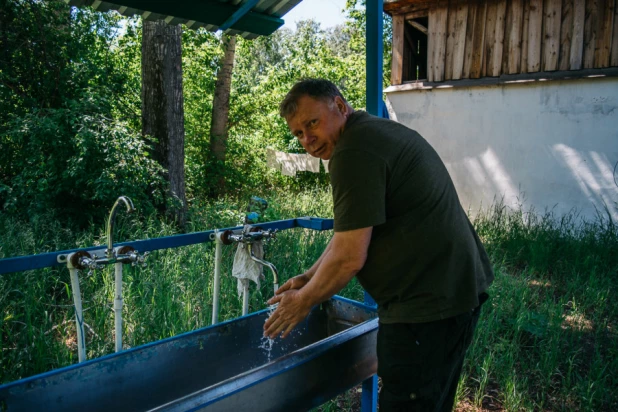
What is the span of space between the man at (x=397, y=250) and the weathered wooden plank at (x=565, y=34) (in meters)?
6.35

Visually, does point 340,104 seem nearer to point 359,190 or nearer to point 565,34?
point 359,190

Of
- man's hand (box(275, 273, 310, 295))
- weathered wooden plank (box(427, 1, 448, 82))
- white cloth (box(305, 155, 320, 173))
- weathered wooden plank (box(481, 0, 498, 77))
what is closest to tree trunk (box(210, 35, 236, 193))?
white cloth (box(305, 155, 320, 173))

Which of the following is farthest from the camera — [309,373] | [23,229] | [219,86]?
[219,86]

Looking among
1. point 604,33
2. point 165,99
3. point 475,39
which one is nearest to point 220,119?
point 165,99

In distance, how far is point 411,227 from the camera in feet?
5.56

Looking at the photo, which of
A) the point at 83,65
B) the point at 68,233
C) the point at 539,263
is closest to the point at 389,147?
the point at 539,263

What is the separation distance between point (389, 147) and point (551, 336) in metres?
2.70

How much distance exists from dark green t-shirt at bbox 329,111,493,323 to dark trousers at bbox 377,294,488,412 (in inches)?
2.3

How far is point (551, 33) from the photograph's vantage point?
707 centimetres

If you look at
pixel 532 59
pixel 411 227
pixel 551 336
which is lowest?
pixel 551 336

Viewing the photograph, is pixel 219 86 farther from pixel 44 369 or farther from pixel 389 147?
pixel 389 147

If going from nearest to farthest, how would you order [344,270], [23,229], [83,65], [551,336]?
[344,270] < [551,336] < [23,229] < [83,65]

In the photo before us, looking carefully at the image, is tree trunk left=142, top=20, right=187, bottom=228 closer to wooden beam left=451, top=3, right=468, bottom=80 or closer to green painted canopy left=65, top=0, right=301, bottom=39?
green painted canopy left=65, top=0, right=301, bottom=39

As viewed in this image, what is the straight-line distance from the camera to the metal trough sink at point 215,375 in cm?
169
